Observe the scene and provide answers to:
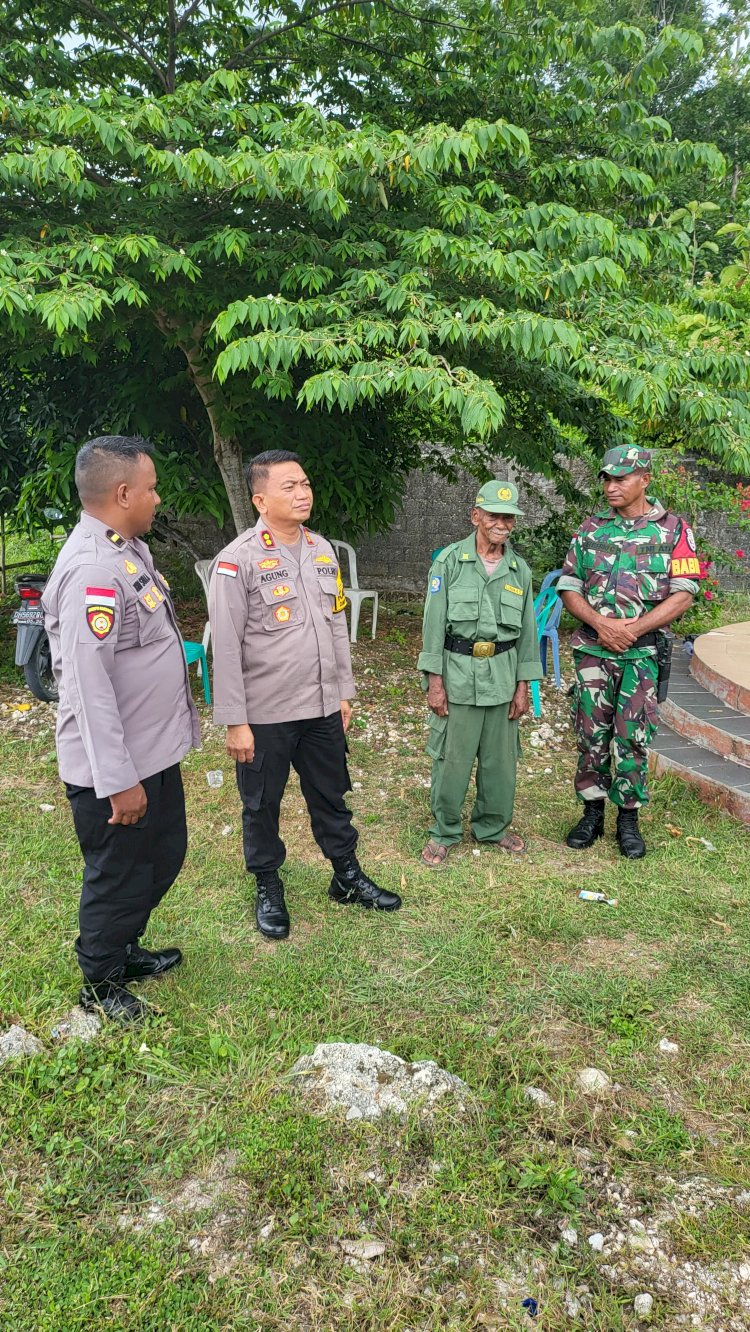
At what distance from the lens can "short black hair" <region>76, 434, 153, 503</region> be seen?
88.3 inches

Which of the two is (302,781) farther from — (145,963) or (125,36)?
(125,36)

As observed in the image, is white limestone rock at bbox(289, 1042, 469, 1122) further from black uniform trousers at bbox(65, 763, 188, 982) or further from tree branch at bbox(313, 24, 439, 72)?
tree branch at bbox(313, 24, 439, 72)

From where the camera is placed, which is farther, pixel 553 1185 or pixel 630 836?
pixel 630 836

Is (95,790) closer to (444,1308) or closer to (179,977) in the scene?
(179,977)

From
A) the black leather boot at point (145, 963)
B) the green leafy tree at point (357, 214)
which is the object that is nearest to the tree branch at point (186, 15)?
the green leafy tree at point (357, 214)

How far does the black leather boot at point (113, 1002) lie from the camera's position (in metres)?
2.50

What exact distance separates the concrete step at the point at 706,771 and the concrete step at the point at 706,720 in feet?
0.15

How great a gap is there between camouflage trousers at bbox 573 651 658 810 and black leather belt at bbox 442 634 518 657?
0.40 metres

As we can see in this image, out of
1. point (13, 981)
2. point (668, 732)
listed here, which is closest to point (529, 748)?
point (668, 732)

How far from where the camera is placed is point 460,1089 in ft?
7.43

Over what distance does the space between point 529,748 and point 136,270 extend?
3510 millimetres

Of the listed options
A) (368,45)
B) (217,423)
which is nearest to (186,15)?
(368,45)

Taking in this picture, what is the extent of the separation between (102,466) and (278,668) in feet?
3.12

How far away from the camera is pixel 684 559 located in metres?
3.41
